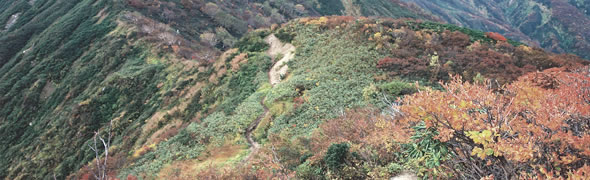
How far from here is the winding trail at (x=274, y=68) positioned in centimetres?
1992

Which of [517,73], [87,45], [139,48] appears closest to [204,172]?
[517,73]

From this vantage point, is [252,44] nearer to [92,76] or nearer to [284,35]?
[284,35]

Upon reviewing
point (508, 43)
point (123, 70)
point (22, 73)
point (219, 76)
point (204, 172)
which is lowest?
point (22, 73)

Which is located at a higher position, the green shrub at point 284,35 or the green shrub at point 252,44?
the green shrub at point 284,35

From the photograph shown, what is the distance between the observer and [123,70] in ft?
139

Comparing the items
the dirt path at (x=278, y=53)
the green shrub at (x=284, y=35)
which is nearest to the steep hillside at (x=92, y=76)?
the dirt path at (x=278, y=53)

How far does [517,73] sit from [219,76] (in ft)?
79.5

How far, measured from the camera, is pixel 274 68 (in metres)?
30.2

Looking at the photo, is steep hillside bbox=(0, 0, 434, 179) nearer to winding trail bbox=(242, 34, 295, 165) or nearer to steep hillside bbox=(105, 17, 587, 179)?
steep hillside bbox=(105, 17, 587, 179)

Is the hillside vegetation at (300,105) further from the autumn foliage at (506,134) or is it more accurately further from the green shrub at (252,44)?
the green shrub at (252,44)

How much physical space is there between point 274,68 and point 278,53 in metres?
2.93

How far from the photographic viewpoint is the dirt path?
2825 centimetres

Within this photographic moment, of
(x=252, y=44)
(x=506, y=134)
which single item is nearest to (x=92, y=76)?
(x=252, y=44)

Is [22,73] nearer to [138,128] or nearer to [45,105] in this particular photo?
[45,105]
